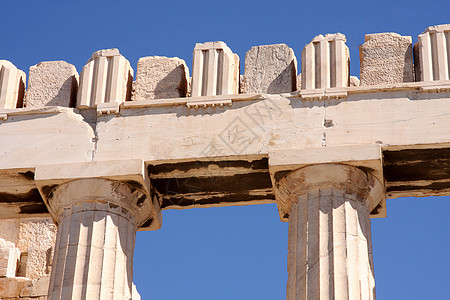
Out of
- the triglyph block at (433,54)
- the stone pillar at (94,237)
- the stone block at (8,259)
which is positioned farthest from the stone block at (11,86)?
the triglyph block at (433,54)

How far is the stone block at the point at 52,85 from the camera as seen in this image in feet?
72.7

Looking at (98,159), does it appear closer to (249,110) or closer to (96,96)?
(96,96)

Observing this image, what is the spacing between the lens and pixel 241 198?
21.8m

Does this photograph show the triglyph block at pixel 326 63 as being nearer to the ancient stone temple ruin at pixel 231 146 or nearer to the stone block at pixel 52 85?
the ancient stone temple ruin at pixel 231 146

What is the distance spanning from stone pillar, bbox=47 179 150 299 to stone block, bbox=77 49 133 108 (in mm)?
1699

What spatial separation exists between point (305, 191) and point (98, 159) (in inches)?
143

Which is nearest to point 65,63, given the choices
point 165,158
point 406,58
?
point 165,158

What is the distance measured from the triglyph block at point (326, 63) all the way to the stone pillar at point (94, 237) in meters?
3.63

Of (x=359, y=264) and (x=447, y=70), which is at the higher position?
(x=447, y=70)

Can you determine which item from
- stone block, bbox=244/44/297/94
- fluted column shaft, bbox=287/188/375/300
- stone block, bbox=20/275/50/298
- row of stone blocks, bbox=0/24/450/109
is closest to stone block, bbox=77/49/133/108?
row of stone blocks, bbox=0/24/450/109

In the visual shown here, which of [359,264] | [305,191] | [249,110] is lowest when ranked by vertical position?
[359,264]

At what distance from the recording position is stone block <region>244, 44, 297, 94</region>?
21.4 meters

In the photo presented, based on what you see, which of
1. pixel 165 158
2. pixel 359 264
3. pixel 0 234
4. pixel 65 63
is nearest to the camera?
pixel 359 264

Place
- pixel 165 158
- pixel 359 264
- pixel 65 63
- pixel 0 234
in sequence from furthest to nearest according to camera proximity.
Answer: pixel 0 234 → pixel 65 63 → pixel 165 158 → pixel 359 264
